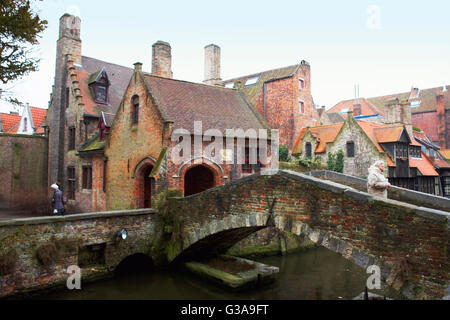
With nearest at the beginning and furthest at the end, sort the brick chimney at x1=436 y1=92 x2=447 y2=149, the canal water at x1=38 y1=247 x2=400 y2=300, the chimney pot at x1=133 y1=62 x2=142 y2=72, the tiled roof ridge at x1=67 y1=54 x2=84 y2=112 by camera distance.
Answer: the canal water at x1=38 y1=247 x2=400 y2=300
the chimney pot at x1=133 y1=62 x2=142 y2=72
the tiled roof ridge at x1=67 y1=54 x2=84 y2=112
the brick chimney at x1=436 y1=92 x2=447 y2=149

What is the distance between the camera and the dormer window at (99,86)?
786 inches

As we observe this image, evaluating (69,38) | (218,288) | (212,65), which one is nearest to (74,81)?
(69,38)

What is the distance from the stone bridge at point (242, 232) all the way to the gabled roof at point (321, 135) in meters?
15.1

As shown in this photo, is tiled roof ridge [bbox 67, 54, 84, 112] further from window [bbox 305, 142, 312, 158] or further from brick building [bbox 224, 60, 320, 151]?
window [bbox 305, 142, 312, 158]

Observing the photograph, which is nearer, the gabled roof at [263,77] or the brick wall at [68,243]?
the brick wall at [68,243]

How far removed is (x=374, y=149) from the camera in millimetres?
23266

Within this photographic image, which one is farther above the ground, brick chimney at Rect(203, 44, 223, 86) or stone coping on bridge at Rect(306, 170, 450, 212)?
brick chimney at Rect(203, 44, 223, 86)

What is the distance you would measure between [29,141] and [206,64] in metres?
12.7

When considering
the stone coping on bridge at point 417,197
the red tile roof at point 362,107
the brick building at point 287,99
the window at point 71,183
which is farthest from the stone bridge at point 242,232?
the red tile roof at point 362,107

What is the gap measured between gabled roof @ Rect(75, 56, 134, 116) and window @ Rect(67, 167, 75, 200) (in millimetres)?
4022

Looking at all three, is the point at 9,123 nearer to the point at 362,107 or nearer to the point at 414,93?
the point at 362,107

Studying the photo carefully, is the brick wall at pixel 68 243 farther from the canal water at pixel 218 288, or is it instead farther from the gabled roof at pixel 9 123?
the gabled roof at pixel 9 123

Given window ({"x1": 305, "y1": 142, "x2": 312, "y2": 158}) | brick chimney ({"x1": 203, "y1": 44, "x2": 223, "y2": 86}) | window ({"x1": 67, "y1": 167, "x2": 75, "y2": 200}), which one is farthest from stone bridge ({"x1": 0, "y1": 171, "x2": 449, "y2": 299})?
window ({"x1": 305, "y1": 142, "x2": 312, "y2": 158})

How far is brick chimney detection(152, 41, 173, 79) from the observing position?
17969mm
